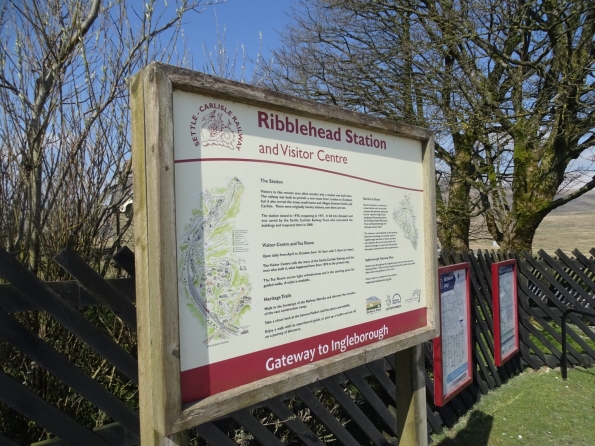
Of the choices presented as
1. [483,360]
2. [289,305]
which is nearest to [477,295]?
[483,360]

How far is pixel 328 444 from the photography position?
405 cm

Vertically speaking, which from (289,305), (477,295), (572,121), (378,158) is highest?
(572,121)

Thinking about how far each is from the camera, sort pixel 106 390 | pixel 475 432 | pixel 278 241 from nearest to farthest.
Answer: pixel 278 241 → pixel 106 390 → pixel 475 432

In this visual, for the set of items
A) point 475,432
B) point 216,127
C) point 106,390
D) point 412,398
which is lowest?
point 475,432

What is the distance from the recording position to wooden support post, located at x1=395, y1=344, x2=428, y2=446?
2.65 m

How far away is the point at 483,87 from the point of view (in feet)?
29.0

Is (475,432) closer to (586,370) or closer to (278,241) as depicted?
(586,370)

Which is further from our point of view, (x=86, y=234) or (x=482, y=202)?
(x=482, y=202)

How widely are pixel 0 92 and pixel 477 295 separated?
4.54m

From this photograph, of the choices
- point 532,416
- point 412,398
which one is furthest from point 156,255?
point 532,416

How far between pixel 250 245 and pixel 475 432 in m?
3.51

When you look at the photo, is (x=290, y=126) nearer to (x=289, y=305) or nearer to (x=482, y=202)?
(x=289, y=305)

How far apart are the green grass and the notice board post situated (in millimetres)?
2379

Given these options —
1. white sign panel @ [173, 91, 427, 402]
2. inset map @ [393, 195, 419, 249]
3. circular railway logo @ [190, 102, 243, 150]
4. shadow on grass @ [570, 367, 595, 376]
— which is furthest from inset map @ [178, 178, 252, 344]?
shadow on grass @ [570, 367, 595, 376]
